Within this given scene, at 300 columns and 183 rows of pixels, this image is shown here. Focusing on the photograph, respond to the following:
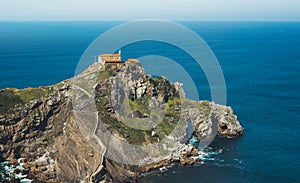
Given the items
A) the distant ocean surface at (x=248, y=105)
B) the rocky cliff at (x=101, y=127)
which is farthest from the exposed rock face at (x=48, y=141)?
the distant ocean surface at (x=248, y=105)

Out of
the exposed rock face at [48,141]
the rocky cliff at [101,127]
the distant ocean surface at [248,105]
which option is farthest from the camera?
the distant ocean surface at [248,105]

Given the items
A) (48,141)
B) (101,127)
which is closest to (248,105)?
(101,127)

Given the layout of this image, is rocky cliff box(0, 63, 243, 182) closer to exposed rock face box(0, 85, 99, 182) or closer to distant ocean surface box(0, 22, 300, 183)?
exposed rock face box(0, 85, 99, 182)

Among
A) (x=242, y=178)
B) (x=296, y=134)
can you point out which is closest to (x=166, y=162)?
(x=242, y=178)

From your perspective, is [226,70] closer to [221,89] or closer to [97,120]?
[221,89]

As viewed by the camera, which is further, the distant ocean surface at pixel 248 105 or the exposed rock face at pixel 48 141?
the distant ocean surface at pixel 248 105

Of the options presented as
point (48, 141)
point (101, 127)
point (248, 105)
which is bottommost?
point (248, 105)

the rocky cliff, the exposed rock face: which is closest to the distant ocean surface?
the rocky cliff

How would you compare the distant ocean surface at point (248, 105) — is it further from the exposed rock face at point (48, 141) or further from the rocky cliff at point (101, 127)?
the exposed rock face at point (48, 141)

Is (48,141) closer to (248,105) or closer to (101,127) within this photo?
(101,127)
